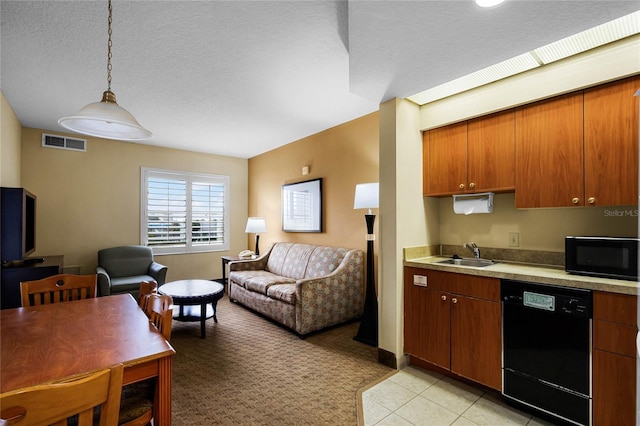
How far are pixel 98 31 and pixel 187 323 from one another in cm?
315

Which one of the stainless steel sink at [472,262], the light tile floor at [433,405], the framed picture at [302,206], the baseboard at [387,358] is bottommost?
the light tile floor at [433,405]

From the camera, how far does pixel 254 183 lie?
6152 mm

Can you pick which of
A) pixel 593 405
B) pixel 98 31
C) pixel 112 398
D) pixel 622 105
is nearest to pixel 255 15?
pixel 98 31

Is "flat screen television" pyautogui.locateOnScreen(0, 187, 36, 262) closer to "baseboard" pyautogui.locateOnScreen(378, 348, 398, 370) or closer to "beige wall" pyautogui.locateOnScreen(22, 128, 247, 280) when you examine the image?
"beige wall" pyautogui.locateOnScreen(22, 128, 247, 280)

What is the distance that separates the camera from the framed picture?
4516mm

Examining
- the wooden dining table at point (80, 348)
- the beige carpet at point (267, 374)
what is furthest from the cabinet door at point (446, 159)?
the wooden dining table at point (80, 348)

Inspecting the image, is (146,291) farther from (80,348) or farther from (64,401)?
(64,401)

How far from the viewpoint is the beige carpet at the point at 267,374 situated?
2.04 m

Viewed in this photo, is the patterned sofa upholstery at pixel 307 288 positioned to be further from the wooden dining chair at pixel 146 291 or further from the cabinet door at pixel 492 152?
the cabinet door at pixel 492 152

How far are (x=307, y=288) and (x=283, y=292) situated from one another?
33cm

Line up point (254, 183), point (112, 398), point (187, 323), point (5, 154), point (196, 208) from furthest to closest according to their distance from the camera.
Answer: point (254, 183) < point (196, 208) < point (187, 323) < point (5, 154) < point (112, 398)

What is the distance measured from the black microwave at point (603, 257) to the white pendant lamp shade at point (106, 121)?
2.88 m

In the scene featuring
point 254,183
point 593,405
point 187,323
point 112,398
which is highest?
point 254,183

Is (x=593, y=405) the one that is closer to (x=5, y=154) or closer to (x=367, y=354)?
(x=367, y=354)
